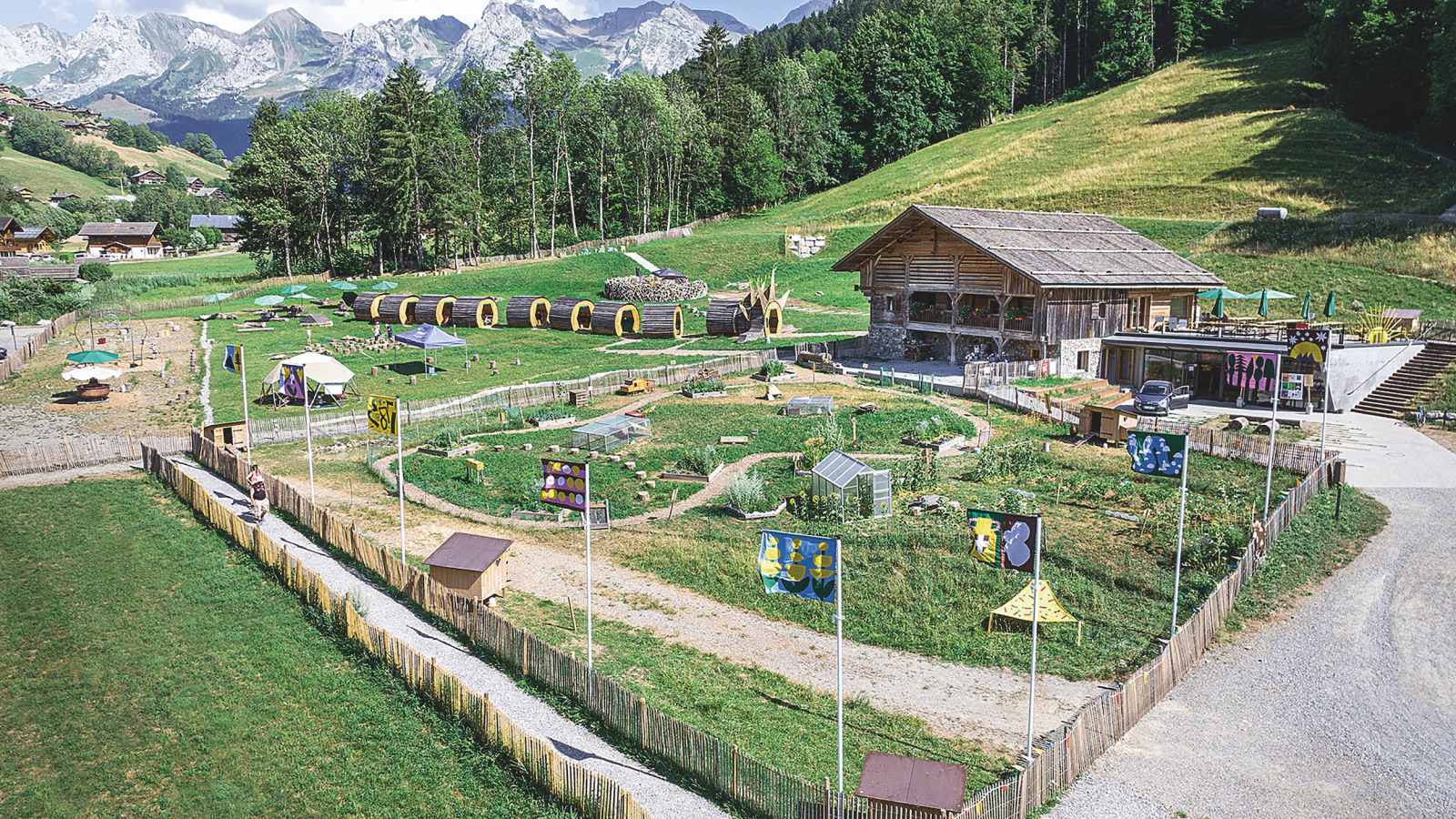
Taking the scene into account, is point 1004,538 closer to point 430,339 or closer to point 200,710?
point 200,710

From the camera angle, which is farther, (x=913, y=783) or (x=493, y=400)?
(x=493, y=400)

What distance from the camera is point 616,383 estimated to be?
40844 mm

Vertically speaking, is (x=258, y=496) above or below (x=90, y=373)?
below

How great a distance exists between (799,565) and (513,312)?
47.2 meters

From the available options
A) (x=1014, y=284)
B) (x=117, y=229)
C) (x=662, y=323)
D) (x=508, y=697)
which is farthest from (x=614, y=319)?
(x=117, y=229)

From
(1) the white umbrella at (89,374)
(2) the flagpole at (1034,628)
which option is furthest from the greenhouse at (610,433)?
(1) the white umbrella at (89,374)

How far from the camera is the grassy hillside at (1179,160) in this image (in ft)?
219

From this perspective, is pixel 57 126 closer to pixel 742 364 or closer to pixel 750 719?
pixel 742 364

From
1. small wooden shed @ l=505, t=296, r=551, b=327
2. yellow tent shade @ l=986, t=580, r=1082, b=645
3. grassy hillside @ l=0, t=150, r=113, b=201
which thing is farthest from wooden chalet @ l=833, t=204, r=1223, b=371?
grassy hillside @ l=0, t=150, r=113, b=201

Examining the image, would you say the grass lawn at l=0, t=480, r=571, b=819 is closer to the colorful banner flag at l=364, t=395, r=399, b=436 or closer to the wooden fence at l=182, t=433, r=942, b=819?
the wooden fence at l=182, t=433, r=942, b=819

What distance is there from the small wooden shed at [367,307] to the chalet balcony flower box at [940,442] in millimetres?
39789

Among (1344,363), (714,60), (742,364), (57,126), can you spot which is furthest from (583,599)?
(57,126)

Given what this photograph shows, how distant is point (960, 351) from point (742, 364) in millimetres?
12108

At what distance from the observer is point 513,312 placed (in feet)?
189
